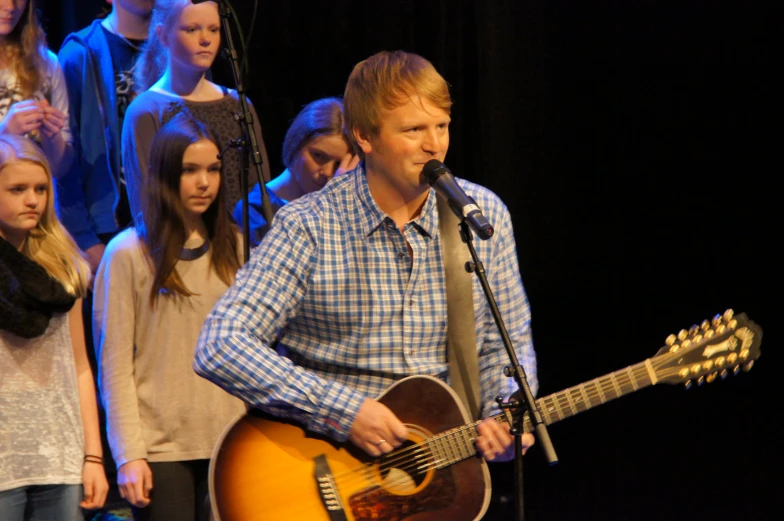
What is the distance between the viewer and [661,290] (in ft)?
15.9

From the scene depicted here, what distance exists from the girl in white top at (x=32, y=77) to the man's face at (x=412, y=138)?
1.53 m

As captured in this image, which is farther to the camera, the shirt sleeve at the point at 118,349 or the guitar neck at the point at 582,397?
the shirt sleeve at the point at 118,349

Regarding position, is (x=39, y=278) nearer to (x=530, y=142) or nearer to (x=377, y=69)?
(x=377, y=69)

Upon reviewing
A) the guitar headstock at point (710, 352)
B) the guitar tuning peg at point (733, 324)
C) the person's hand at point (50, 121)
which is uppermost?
the person's hand at point (50, 121)

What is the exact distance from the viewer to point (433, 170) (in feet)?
7.89

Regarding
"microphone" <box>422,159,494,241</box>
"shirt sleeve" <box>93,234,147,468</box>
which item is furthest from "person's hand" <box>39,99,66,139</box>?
"microphone" <box>422,159,494,241</box>

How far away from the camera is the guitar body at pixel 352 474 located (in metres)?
2.52

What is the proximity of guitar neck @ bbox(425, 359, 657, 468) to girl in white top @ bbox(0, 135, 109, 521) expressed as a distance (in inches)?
43.6

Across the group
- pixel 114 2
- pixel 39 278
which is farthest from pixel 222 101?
pixel 39 278

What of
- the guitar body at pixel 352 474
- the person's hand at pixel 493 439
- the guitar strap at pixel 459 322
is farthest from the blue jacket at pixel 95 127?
the person's hand at pixel 493 439

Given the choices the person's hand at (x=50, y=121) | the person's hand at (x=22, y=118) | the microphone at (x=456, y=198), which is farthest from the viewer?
the person's hand at (x=50, y=121)

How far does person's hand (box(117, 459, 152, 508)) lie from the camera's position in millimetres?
2922

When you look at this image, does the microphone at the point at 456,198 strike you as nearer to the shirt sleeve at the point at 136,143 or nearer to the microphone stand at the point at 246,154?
the microphone stand at the point at 246,154

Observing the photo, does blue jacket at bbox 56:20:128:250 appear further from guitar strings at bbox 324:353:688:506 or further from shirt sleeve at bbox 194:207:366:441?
guitar strings at bbox 324:353:688:506
